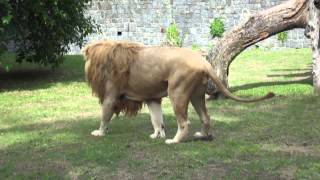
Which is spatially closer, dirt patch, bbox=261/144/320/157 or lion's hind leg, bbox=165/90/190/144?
dirt patch, bbox=261/144/320/157

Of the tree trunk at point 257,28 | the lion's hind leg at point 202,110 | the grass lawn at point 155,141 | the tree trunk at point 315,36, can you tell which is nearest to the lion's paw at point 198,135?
the lion's hind leg at point 202,110

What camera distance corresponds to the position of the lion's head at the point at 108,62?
7910 millimetres

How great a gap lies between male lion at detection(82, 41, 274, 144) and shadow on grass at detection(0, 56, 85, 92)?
19.4ft

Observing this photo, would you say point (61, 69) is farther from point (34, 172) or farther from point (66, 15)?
point (34, 172)

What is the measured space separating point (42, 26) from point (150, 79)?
7.12 meters

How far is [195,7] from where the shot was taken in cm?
2289

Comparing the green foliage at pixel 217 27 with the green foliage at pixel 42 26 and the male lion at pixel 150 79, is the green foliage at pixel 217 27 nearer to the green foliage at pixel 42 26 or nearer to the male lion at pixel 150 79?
the green foliage at pixel 42 26

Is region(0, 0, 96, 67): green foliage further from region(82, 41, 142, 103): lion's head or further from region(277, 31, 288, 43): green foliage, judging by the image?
region(277, 31, 288, 43): green foliage

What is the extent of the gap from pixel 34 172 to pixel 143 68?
200 cm

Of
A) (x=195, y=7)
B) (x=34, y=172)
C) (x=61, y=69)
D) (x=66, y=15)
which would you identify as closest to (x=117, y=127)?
(x=34, y=172)

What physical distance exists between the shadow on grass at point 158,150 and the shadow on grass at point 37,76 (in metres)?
4.79

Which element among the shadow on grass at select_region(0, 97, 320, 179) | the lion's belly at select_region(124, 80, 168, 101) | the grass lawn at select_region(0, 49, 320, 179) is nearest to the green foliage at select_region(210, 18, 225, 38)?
the grass lawn at select_region(0, 49, 320, 179)

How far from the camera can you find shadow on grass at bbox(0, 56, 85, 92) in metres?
14.1

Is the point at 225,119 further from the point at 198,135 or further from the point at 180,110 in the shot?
the point at 180,110
